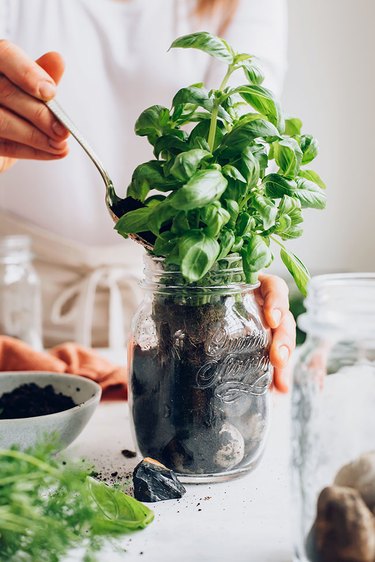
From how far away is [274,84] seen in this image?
1619 millimetres

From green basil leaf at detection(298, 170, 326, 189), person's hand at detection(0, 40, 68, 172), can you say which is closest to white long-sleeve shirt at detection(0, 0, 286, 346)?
person's hand at detection(0, 40, 68, 172)

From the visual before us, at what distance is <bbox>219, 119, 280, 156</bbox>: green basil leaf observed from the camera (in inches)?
26.7

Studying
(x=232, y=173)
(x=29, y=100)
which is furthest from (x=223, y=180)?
(x=29, y=100)

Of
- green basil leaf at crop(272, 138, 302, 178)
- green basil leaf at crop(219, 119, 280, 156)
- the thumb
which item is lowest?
green basil leaf at crop(272, 138, 302, 178)

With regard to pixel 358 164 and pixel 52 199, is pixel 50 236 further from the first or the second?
pixel 358 164

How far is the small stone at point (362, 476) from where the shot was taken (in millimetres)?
539

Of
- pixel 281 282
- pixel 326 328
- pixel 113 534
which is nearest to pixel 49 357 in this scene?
pixel 281 282

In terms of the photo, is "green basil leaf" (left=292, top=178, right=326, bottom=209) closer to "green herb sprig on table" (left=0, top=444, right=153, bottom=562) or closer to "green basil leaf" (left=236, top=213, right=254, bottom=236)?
"green basil leaf" (left=236, top=213, right=254, bottom=236)

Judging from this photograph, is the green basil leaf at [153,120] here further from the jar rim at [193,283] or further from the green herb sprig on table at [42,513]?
the green herb sprig on table at [42,513]

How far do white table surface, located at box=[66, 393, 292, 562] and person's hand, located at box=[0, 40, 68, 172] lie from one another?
374 millimetres

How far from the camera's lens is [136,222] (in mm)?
725

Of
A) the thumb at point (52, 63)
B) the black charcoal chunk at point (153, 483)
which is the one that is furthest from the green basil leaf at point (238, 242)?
the thumb at point (52, 63)

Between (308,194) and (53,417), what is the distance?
0.33 metres

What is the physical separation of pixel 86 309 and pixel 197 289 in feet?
3.05
